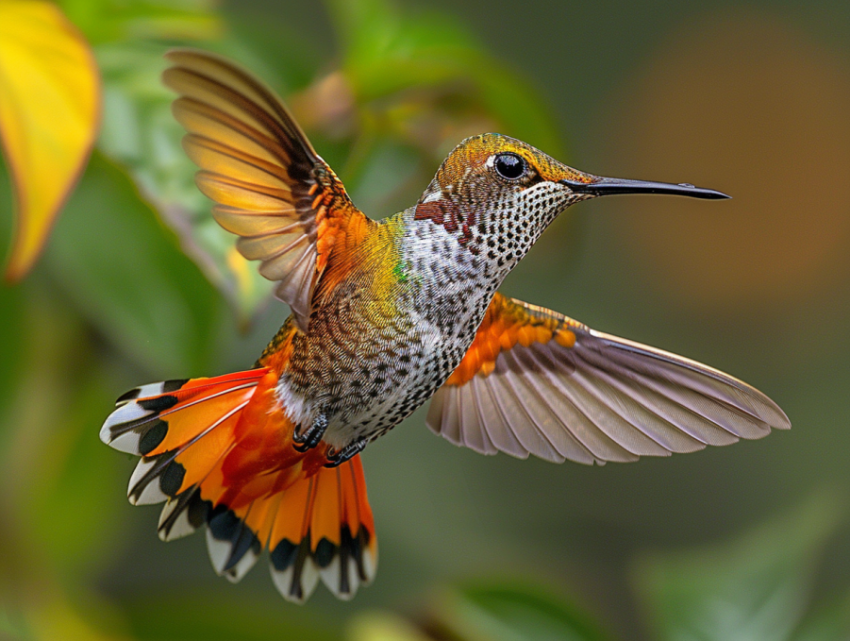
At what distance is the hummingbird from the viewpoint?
323 millimetres

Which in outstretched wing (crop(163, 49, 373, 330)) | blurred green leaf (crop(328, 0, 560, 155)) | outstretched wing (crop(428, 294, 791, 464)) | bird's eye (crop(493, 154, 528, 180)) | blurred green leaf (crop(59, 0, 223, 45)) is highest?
blurred green leaf (crop(328, 0, 560, 155))

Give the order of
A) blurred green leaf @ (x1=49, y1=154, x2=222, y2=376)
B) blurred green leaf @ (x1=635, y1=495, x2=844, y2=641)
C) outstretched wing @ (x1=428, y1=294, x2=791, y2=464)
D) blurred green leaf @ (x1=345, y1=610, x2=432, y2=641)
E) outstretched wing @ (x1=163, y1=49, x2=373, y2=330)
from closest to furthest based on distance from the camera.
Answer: outstretched wing @ (x1=163, y1=49, x2=373, y2=330), outstretched wing @ (x1=428, y1=294, x2=791, y2=464), blurred green leaf @ (x1=49, y1=154, x2=222, y2=376), blurred green leaf @ (x1=345, y1=610, x2=432, y2=641), blurred green leaf @ (x1=635, y1=495, x2=844, y2=641)

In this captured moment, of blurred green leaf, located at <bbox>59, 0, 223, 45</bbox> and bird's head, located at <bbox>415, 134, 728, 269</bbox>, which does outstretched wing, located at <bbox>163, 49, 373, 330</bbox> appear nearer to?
bird's head, located at <bbox>415, 134, 728, 269</bbox>

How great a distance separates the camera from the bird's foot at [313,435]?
36cm

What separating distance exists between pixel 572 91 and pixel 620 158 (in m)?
0.23

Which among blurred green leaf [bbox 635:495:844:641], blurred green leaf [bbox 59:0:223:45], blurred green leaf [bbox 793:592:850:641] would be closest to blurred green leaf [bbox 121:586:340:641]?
blurred green leaf [bbox 635:495:844:641]

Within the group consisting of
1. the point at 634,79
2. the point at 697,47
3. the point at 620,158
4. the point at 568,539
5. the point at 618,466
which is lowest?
the point at 568,539

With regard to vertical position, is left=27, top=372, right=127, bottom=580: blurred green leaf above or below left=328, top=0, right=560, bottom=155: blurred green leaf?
below

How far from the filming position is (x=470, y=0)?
2.39 meters

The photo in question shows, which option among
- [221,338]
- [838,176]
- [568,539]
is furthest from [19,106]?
[838,176]

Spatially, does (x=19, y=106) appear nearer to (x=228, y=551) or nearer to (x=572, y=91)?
(x=228, y=551)

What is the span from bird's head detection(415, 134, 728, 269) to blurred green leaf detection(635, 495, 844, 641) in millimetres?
713

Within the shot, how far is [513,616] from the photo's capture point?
917 millimetres

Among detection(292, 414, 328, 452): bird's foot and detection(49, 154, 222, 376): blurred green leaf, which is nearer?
detection(292, 414, 328, 452): bird's foot
